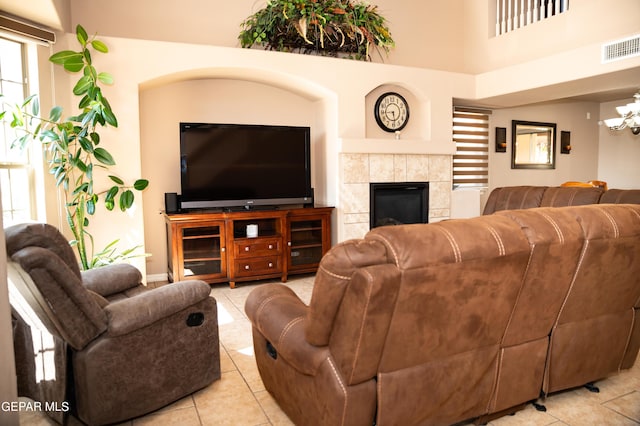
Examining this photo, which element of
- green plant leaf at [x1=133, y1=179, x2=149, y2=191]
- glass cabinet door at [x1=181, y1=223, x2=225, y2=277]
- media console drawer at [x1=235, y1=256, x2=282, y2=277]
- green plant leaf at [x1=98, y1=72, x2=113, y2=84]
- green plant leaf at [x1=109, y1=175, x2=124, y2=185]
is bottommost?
media console drawer at [x1=235, y1=256, x2=282, y2=277]

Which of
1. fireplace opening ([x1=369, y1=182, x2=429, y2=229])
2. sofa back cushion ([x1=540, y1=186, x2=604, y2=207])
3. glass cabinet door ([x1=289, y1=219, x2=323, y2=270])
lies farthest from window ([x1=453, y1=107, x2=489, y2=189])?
glass cabinet door ([x1=289, y1=219, x2=323, y2=270])

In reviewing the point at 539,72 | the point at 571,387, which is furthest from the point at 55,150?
the point at 539,72

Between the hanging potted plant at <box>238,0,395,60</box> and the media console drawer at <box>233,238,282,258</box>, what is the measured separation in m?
2.21

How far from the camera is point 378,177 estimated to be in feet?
17.4

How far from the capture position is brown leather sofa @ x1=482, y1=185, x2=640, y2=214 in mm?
3471

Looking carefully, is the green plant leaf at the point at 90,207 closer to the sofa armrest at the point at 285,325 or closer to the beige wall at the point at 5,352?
the sofa armrest at the point at 285,325

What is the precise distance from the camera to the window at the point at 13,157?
11.3 ft

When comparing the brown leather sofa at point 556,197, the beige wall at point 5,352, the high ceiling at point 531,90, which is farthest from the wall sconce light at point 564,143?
the beige wall at point 5,352

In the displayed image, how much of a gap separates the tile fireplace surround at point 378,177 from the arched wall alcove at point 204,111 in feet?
0.69

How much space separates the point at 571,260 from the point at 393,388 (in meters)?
0.92

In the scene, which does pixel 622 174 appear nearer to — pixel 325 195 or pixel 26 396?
pixel 325 195

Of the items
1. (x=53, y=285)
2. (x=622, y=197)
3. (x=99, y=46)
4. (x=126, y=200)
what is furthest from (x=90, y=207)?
(x=622, y=197)

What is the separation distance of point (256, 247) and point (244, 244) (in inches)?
5.6

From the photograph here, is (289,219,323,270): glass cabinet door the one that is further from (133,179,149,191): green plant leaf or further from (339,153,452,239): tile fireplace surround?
(133,179,149,191): green plant leaf
